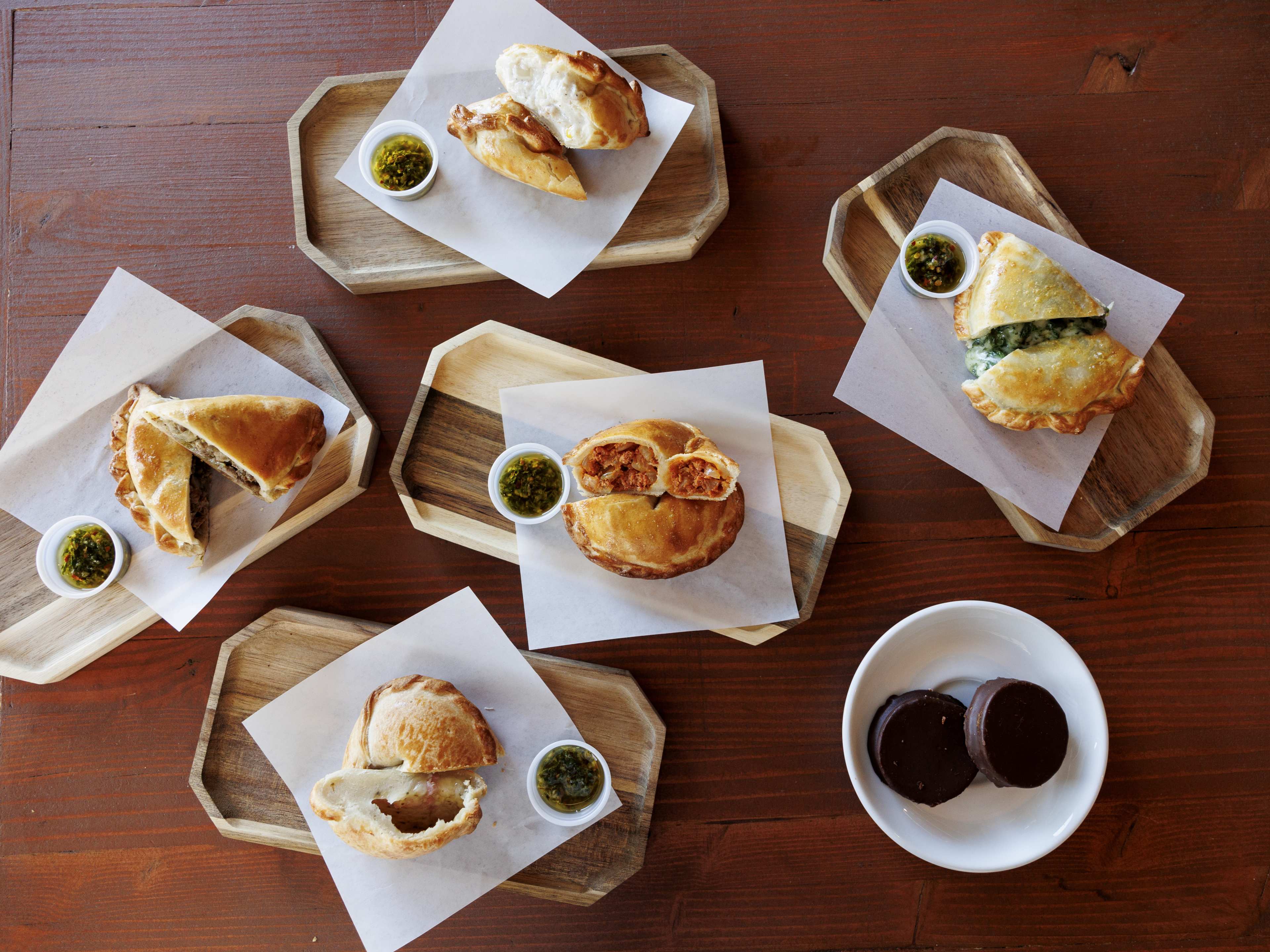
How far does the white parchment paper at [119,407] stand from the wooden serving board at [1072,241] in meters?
1.98

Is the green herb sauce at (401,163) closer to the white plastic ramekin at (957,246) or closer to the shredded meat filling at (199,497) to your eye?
the shredded meat filling at (199,497)

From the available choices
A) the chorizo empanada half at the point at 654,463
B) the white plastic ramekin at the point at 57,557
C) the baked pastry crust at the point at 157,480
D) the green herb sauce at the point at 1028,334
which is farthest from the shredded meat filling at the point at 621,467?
the white plastic ramekin at the point at 57,557

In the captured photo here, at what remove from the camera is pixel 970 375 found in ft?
9.02

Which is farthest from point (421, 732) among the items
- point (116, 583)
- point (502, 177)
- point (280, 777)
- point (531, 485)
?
point (502, 177)

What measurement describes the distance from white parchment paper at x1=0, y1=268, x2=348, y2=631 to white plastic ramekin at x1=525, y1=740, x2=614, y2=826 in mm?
1273

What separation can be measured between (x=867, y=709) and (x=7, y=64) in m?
4.02

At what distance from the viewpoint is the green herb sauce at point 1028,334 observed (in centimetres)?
265

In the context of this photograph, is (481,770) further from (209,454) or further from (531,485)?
(209,454)

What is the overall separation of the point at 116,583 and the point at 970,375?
10.5ft

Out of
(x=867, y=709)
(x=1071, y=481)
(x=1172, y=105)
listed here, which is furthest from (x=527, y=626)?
(x=1172, y=105)

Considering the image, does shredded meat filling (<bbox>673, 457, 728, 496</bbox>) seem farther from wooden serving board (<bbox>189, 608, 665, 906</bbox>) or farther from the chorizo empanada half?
wooden serving board (<bbox>189, 608, 665, 906</bbox>)

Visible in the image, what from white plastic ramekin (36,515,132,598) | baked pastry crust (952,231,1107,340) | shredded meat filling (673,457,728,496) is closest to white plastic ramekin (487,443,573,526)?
shredded meat filling (673,457,728,496)

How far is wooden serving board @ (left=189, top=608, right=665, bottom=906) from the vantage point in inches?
105

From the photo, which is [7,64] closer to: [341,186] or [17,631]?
[341,186]
